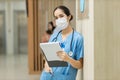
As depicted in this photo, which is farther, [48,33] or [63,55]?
[48,33]

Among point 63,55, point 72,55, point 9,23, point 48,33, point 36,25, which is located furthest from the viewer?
point 9,23

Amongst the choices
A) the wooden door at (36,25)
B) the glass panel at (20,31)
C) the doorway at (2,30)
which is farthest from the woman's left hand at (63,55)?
the doorway at (2,30)

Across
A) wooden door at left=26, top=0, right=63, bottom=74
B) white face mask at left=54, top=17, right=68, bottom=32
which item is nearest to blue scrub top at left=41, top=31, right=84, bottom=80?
white face mask at left=54, top=17, right=68, bottom=32

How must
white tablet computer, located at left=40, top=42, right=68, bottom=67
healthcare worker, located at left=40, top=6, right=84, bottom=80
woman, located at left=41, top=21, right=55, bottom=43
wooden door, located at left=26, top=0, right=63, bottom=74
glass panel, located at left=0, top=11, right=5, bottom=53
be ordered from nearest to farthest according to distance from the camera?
white tablet computer, located at left=40, top=42, right=68, bottom=67 → healthcare worker, located at left=40, top=6, right=84, bottom=80 → woman, located at left=41, top=21, right=55, bottom=43 → wooden door, located at left=26, top=0, right=63, bottom=74 → glass panel, located at left=0, top=11, right=5, bottom=53

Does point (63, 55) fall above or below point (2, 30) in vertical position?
above

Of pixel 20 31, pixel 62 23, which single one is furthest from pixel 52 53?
pixel 20 31

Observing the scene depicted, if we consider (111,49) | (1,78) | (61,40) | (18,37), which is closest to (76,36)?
(61,40)

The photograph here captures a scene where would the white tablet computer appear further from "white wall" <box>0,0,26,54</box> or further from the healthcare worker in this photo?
"white wall" <box>0,0,26,54</box>

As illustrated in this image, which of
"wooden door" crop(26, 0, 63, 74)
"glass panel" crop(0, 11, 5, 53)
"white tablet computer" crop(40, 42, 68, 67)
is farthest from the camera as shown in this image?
"glass panel" crop(0, 11, 5, 53)

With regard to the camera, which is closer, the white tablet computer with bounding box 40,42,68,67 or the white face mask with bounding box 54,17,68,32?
the white tablet computer with bounding box 40,42,68,67

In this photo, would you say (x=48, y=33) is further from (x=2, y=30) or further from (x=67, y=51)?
(x=2, y=30)

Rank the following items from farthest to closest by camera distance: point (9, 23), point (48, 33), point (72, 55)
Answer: point (9, 23) → point (48, 33) → point (72, 55)

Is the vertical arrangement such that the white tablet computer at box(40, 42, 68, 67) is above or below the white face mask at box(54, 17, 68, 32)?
below

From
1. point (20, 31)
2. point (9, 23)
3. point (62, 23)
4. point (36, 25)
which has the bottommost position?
point (20, 31)
